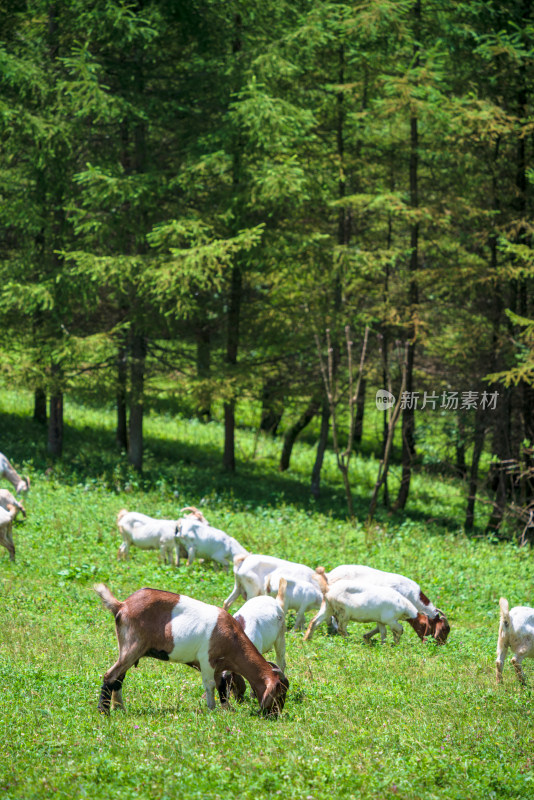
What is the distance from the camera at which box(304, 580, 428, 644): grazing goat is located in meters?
10.9

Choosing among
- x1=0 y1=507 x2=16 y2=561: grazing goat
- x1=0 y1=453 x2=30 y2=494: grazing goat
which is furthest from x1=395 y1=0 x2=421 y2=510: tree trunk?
x1=0 y1=507 x2=16 y2=561: grazing goat

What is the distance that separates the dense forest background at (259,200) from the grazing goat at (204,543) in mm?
6034

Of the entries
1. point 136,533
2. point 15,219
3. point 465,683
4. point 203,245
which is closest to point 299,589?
point 465,683

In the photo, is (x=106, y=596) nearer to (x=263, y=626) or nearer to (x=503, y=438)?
(x=263, y=626)

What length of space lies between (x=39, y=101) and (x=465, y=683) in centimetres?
1843

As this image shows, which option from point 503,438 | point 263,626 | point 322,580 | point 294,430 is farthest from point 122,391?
point 263,626

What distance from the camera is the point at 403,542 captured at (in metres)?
18.0

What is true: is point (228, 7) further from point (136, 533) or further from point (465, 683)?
point (465, 683)

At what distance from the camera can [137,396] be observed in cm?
2162

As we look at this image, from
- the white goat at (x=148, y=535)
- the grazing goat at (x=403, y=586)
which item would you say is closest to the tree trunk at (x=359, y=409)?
the white goat at (x=148, y=535)

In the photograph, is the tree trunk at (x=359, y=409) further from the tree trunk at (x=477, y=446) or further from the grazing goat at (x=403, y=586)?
the grazing goat at (x=403, y=586)

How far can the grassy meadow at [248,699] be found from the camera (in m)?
6.38

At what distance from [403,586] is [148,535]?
4597mm

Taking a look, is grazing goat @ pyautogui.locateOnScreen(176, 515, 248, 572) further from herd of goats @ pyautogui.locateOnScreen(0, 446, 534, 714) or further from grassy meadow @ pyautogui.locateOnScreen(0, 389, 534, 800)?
grassy meadow @ pyautogui.locateOnScreen(0, 389, 534, 800)
